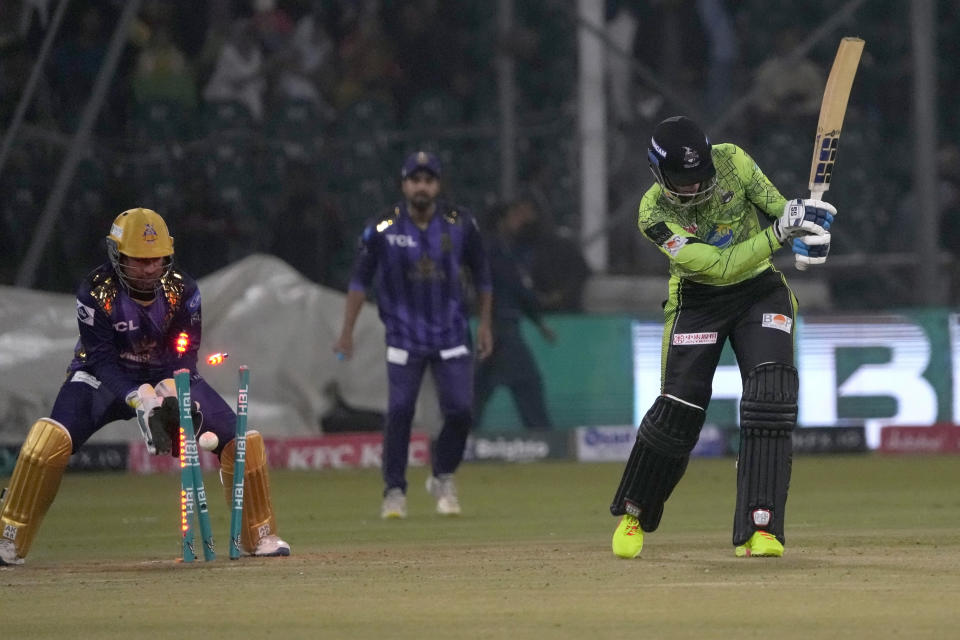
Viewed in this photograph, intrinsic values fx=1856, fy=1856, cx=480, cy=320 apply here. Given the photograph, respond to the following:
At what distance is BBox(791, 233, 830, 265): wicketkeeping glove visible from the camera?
26.3ft

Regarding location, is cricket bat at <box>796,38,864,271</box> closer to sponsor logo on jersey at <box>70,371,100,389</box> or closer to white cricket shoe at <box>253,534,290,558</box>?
white cricket shoe at <box>253,534,290,558</box>

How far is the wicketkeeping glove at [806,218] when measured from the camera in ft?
26.3

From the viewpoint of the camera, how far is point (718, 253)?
835 centimetres

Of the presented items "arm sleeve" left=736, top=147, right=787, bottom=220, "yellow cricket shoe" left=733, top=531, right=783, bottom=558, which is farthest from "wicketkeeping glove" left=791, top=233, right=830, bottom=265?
"yellow cricket shoe" left=733, top=531, right=783, bottom=558

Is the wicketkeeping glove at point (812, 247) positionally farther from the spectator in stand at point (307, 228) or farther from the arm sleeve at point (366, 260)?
the spectator in stand at point (307, 228)

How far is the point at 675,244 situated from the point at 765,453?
3.38ft

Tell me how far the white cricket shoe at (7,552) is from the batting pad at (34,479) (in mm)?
25

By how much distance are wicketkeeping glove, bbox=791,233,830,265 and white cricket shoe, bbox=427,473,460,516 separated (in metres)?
4.65

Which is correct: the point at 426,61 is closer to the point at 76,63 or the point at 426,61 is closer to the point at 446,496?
the point at 76,63

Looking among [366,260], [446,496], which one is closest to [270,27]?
[366,260]

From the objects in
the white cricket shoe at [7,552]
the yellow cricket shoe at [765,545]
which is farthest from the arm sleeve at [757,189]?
the white cricket shoe at [7,552]

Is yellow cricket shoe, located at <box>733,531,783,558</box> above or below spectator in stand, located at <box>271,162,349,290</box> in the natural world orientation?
below

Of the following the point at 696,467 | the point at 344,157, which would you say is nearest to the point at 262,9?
the point at 344,157

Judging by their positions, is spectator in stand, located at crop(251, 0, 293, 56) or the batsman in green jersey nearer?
the batsman in green jersey
